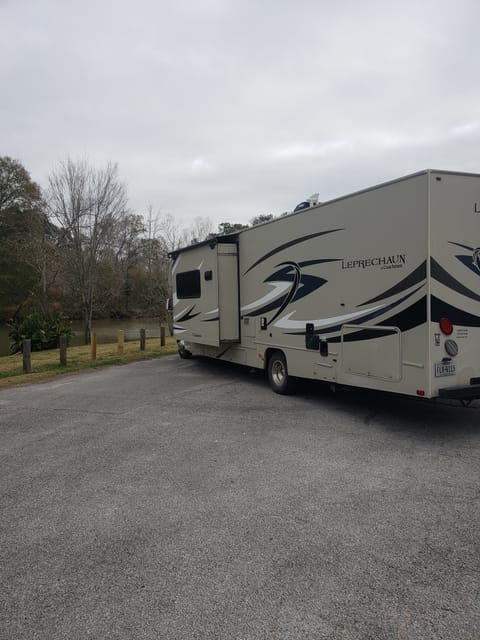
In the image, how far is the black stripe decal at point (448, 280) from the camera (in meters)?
5.54

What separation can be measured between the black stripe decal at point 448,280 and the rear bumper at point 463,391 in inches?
41.8

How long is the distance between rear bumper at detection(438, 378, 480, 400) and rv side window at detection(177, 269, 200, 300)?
631 cm

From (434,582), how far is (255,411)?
451 centimetres

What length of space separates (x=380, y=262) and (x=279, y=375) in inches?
123

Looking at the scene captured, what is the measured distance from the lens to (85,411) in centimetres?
741

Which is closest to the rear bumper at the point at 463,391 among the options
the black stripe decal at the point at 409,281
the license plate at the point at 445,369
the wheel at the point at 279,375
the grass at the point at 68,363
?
the license plate at the point at 445,369

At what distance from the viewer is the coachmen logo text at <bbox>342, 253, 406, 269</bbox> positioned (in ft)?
19.2

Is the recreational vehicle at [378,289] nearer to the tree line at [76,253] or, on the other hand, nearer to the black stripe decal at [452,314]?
the black stripe decal at [452,314]

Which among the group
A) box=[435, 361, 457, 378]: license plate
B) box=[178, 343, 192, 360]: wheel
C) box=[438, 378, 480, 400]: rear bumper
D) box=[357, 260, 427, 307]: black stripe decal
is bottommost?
box=[178, 343, 192, 360]: wheel

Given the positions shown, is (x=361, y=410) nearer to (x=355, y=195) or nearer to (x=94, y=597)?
(x=355, y=195)

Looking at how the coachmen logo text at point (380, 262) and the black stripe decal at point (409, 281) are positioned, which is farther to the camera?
the coachmen logo text at point (380, 262)

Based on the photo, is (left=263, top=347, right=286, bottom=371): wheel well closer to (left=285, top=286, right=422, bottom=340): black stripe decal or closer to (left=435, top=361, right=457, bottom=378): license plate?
(left=285, top=286, right=422, bottom=340): black stripe decal

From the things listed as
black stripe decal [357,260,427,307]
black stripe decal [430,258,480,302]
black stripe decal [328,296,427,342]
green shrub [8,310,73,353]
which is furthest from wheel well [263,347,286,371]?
green shrub [8,310,73,353]

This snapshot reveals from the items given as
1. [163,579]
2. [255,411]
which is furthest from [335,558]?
[255,411]
